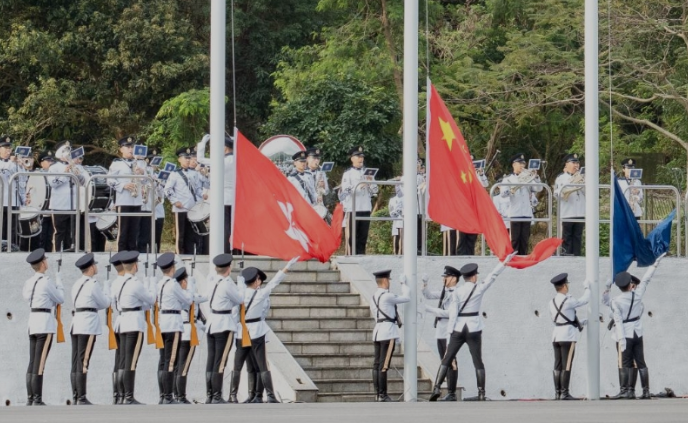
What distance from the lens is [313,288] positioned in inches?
839

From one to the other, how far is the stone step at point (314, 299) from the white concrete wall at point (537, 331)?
0.78 m

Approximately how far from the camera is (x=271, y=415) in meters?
14.7

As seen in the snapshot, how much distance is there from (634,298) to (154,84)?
15.5 metres

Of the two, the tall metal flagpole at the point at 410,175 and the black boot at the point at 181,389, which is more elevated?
the tall metal flagpole at the point at 410,175

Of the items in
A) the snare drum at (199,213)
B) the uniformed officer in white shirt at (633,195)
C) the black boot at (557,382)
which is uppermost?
the uniformed officer in white shirt at (633,195)

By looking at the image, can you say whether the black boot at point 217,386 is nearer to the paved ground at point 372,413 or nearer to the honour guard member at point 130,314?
the honour guard member at point 130,314

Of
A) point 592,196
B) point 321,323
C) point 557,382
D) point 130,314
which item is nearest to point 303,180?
point 321,323

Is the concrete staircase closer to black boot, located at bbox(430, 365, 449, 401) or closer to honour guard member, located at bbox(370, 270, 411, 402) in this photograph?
black boot, located at bbox(430, 365, 449, 401)

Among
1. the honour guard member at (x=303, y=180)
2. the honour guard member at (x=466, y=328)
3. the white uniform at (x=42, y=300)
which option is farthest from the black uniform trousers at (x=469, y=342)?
the white uniform at (x=42, y=300)

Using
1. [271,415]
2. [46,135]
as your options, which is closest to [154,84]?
[46,135]

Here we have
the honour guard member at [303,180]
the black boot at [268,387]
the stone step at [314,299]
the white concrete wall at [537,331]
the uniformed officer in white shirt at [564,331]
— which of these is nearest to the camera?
the black boot at [268,387]

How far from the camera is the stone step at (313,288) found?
2122 cm

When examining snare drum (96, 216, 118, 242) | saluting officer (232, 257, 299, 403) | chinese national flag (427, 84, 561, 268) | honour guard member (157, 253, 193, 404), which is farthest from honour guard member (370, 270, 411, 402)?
snare drum (96, 216, 118, 242)

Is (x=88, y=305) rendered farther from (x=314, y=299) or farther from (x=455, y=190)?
(x=455, y=190)
